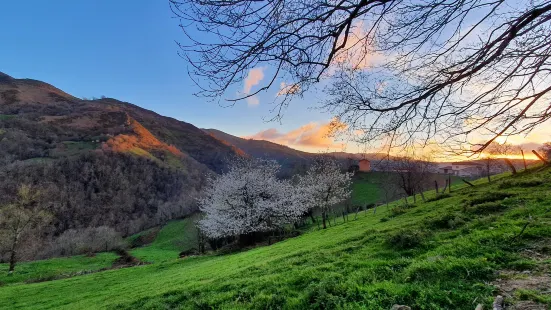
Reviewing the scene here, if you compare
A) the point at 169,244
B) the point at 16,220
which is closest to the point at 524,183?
the point at 16,220

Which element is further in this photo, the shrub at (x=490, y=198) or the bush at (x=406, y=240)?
the shrub at (x=490, y=198)

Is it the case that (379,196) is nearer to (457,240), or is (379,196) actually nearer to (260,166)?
(260,166)

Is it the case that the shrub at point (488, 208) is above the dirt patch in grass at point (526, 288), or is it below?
above

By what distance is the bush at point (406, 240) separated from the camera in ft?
23.4

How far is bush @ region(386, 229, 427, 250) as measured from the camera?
7.14m

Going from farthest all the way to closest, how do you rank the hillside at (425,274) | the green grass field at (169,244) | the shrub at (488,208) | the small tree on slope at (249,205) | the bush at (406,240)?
1. the green grass field at (169,244)
2. the small tree on slope at (249,205)
3. the shrub at (488,208)
4. the bush at (406,240)
5. the hillside at (425,274)

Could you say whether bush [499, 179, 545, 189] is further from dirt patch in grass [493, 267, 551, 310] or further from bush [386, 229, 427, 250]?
dirt patch in grass [493, 267, 551, 310]

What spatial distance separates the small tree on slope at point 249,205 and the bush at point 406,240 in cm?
2545

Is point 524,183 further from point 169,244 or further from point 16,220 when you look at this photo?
point 169,244

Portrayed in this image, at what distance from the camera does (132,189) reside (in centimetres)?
10944

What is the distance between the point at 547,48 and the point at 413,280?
4.85 metres

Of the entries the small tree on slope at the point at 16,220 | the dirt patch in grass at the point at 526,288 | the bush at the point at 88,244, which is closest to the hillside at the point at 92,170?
the bush at the point at 88,244

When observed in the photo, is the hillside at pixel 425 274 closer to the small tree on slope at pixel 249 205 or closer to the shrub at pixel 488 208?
the shrub at pixel 488 208

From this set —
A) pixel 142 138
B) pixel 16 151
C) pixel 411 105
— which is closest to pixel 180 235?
pixel 411 105
